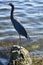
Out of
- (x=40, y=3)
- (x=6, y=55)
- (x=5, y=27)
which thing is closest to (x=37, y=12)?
(x=40, y=3)

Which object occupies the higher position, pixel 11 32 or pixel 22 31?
pixel 22 31

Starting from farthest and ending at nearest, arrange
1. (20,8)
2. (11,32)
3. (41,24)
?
1. (20,8)
2. (41,24)
3. (11,32)

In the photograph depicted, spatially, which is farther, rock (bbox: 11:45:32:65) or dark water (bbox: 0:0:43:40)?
dark water (bbox: 0:0:43:40)

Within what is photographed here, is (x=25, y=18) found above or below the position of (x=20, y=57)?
below

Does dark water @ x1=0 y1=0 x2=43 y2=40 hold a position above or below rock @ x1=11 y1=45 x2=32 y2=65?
below

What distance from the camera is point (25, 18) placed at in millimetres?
14789

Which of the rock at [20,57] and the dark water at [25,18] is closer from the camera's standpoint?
the rock at [20,57]

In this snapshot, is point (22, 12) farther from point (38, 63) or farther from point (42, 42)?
point (38, 63)

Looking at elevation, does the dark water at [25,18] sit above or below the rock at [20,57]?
below

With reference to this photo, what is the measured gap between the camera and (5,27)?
13328 mm

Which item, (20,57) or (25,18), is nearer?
(20,57)

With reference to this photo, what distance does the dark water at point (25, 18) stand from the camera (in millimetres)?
12547

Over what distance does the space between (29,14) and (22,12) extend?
2.06ft

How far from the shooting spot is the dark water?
41.2 ft
